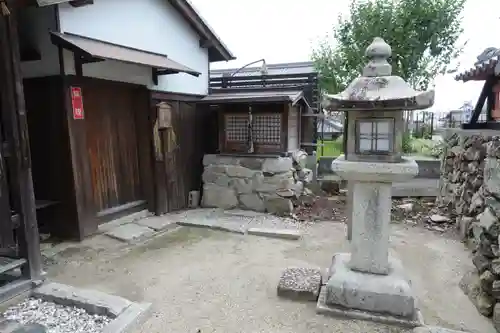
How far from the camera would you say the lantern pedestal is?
3.30 meters

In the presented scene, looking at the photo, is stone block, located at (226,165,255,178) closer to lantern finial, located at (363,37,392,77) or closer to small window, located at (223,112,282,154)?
small window, located at (223,112,282,154)

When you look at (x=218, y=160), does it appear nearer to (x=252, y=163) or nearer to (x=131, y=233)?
(x=252, y=163)

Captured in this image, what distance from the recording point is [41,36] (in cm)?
495

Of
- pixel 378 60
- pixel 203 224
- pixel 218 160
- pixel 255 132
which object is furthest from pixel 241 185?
pixel 378 60

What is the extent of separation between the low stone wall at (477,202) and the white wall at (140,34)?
5699 mm

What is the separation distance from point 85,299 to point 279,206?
14.2ft

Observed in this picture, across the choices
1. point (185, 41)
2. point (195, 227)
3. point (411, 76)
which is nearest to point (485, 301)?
point (195, 227)

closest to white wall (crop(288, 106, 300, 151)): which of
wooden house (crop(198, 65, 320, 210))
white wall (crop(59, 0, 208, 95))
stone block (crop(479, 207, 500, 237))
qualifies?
wooden house (crop(198, 65, 320, 210))

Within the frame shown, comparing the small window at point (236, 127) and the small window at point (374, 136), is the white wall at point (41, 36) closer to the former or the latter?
the small window at point (236, 127)

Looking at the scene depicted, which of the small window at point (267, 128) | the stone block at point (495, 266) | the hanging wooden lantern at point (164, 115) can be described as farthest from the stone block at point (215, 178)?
the stone block at point (495, 266)

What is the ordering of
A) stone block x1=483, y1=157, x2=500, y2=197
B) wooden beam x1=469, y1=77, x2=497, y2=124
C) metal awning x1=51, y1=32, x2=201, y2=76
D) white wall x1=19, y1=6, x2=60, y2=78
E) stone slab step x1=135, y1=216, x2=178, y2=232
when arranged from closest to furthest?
1. stone block x1=483, y1=157, x2=500, y2=197
2. metal awning x1=51, y1=32, x2=201, y2=76
3. white wall x1=19, y1=6, x2=60, y2=78
4. wooden beam x1=469, y1=77, x2=497, y2=124
5. stone slab step x1=135, y1=216, x2=178, y2=232

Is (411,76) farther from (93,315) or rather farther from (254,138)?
(93,315)

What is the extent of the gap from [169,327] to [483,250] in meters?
3.65

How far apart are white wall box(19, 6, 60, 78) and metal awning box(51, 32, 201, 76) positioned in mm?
356
